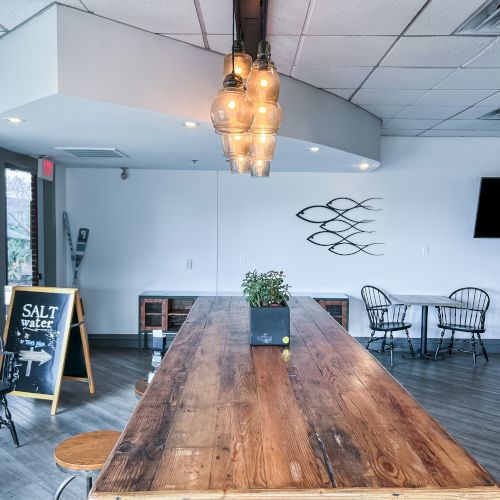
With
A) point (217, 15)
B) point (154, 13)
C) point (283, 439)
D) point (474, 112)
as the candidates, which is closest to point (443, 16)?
point (217, 15)

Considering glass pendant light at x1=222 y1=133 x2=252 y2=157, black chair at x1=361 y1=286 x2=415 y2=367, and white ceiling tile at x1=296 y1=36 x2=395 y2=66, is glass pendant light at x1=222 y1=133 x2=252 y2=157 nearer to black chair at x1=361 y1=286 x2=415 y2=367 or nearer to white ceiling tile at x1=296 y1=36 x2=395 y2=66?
white ceiling tile at x1=296 y1=36 x2=395 y2=66

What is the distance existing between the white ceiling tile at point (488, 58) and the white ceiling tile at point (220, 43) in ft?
5.64

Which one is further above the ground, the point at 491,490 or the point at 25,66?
the point at 25,66

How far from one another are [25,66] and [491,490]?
299 centimetres

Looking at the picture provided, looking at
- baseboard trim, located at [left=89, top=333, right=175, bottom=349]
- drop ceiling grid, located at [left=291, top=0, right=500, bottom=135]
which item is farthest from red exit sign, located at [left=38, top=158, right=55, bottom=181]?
drop ceiling grid, located at [left=291, top=0, right=500, bottom=135]

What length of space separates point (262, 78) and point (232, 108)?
0.26 m

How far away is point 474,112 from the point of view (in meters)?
4.45

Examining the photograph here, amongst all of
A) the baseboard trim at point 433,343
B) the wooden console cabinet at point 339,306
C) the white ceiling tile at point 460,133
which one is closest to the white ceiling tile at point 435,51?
the white ceiling tile at point 460,133

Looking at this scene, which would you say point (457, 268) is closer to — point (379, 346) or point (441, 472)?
point (379, 346)

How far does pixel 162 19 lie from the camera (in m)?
2.54

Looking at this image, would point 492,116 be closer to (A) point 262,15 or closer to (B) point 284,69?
(B) point 284,69

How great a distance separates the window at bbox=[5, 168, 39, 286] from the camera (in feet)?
14.8

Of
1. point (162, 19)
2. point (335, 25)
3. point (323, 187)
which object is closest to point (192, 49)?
point (162, 19)

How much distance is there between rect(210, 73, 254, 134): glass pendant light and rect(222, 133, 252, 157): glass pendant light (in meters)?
0.40
